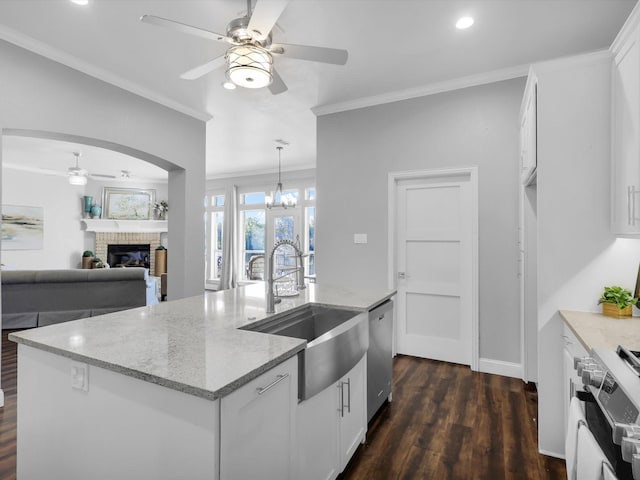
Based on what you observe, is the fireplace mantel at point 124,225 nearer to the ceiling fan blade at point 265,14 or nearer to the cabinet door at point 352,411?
the ceiling fan blade at point 265,14

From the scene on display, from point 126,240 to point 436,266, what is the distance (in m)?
8.34

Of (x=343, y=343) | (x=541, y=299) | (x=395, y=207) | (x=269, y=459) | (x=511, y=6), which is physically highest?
(x=511, y=6)

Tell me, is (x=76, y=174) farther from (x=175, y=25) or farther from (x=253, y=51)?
(x=253, y=51)

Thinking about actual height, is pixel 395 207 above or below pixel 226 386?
above

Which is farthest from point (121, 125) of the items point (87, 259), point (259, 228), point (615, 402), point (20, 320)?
point (87, 259)

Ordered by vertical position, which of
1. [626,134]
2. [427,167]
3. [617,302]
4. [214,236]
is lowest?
[617,302]

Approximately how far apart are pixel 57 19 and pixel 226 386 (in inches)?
120

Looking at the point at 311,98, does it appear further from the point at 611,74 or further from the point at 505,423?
the point at 505,423

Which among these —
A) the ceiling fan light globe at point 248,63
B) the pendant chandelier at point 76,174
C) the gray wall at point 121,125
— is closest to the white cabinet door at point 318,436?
the ceiling fan light globe at point 248,63

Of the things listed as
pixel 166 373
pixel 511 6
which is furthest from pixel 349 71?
pixel 166 373

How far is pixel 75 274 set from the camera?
4938 mm

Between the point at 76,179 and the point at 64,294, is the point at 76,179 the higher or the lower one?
the higher one

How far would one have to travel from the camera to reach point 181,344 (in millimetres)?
1333

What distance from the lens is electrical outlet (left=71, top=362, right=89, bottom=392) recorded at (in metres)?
1.21
